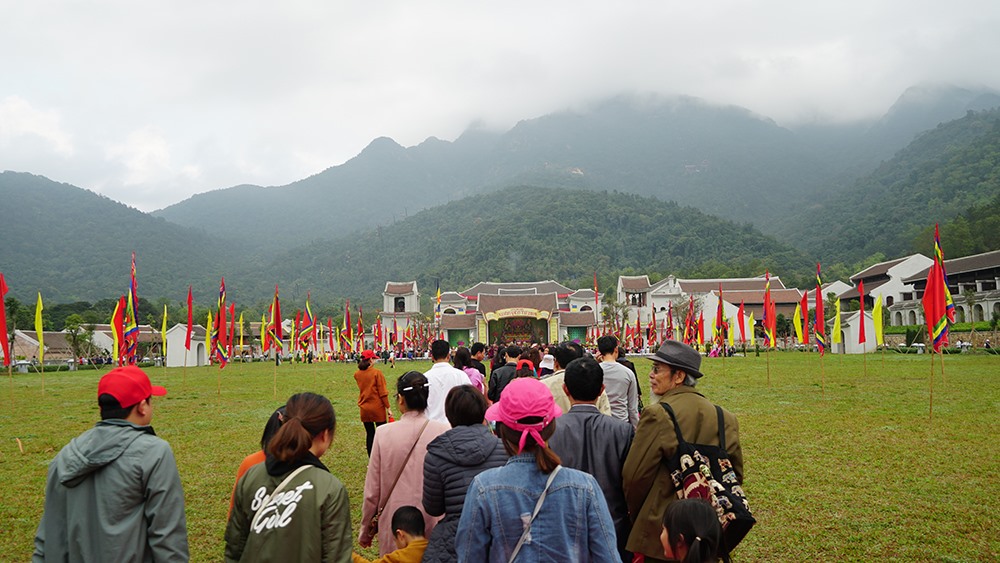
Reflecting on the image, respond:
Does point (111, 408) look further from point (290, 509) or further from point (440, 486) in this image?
point (440, 486)

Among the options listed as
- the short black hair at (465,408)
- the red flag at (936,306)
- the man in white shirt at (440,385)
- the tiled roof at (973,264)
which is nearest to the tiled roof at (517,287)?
the tiled roof at (973,264)

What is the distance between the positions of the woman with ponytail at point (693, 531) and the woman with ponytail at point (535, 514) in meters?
0.33

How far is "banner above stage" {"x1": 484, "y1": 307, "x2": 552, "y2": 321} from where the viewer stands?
61844 mm

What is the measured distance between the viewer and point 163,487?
273 centimetres

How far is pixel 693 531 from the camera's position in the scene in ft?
8.25

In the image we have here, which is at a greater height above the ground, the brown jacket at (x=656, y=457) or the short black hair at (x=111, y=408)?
the short black hair at (x=111, y=408)

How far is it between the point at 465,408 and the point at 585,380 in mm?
611

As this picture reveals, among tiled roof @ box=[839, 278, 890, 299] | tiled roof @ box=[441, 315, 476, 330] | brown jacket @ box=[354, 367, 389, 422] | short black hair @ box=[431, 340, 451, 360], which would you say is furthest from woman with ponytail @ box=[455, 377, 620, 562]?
tiled roof @ box=[441, 315, 476, 330]

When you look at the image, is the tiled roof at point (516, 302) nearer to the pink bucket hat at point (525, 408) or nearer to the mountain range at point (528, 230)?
the mountain range at point (528, 230)

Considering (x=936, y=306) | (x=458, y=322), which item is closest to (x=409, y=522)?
(x=936, y=306)

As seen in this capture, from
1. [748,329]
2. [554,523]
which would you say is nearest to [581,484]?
[554,523]

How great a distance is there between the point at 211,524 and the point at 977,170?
87.4 m

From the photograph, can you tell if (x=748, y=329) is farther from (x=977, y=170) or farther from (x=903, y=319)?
(x=977, y=170)

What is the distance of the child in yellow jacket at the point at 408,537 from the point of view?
310cm
